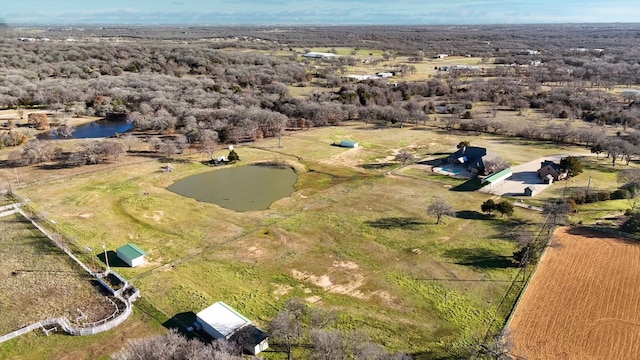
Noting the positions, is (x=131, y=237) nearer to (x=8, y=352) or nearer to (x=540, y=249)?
(x=8, y=352)

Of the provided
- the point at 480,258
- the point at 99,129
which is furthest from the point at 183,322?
the point at 99,129

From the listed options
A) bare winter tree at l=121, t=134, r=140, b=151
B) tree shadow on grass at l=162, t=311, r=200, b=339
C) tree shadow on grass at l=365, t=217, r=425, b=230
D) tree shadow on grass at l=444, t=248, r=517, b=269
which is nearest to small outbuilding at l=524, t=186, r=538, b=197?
tree shadow on grass at l=365, t=217, r=425, b=230

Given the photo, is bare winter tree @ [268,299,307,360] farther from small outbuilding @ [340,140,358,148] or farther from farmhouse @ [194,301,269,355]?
small outbuilding @ [340,140,358,148]

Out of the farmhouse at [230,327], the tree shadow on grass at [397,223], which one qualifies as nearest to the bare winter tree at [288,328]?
the farmhouse at [230,327]

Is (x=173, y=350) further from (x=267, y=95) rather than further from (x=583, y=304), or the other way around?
(x=267, y=95)

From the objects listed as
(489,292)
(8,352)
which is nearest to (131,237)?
(8,352)

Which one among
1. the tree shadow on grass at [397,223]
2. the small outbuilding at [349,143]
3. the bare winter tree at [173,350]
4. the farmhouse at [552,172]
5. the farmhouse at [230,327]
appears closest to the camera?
the bare winter tree at [173,350]

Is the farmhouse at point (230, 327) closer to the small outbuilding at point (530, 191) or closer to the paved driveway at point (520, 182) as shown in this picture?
the paved driveway at point (520, 182)
